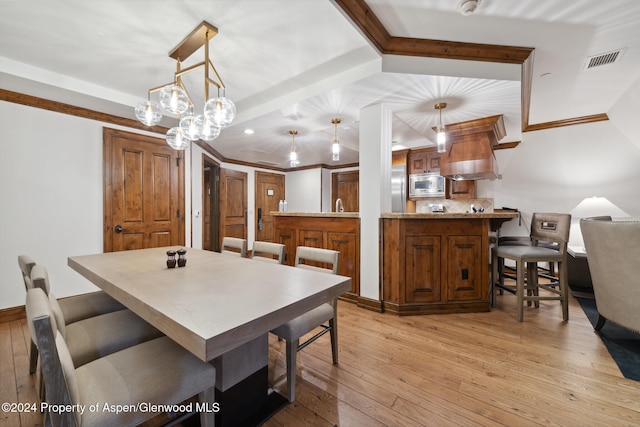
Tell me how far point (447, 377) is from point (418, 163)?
414cm

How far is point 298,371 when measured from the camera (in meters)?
1.82

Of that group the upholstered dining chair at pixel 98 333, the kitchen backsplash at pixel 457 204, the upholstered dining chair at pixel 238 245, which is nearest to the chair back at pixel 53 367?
the upholstered dining chair at pixel 98 333

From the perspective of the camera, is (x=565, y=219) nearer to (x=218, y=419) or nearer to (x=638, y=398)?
(x=638, y=398)

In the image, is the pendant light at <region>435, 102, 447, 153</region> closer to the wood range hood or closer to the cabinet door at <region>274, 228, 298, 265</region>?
the wood range hood

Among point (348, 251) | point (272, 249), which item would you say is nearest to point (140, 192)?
point (272, 249)

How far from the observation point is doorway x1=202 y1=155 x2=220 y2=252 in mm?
5715

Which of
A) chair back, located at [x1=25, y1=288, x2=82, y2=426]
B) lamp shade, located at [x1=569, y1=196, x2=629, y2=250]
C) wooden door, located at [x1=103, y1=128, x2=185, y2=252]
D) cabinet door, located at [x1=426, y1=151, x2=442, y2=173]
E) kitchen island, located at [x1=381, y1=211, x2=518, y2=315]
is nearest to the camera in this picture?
chair back, located at [x1=25, y1=288, x2=82, y2=426]

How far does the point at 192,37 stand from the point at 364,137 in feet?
5.99

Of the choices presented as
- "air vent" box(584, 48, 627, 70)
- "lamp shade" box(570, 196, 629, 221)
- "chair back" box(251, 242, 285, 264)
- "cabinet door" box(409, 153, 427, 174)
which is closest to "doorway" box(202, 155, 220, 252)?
"chair back" box(251, 242, 285, 264)

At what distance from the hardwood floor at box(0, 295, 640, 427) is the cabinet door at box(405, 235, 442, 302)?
1.03ft

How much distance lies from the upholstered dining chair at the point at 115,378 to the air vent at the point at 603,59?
377 centimetres

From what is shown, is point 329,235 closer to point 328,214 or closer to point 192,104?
point 328,214

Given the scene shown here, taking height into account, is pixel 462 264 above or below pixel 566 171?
below

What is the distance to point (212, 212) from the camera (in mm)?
5871
